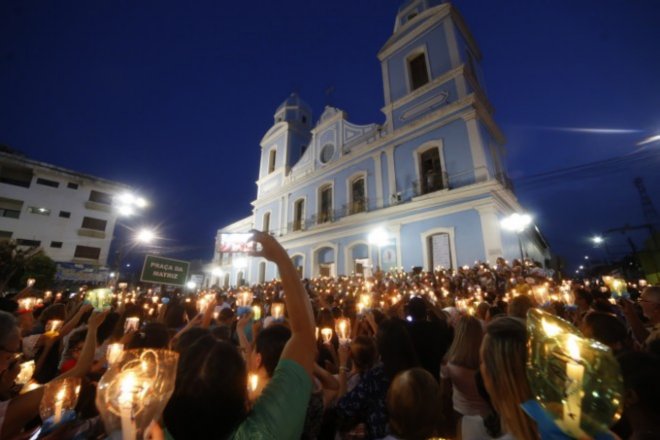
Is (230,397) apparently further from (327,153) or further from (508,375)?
(327,153)

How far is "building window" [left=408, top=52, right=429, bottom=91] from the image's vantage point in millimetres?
17438

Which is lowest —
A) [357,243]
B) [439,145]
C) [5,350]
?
[5,350]

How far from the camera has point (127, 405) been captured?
102 centimetres

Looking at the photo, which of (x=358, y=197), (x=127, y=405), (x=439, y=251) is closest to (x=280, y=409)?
(x=127, y=405)

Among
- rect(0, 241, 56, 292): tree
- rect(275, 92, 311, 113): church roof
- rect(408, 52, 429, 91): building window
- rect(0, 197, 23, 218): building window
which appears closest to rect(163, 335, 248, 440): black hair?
rect(408, 52, 429, 91): building window

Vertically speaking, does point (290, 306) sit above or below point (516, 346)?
above

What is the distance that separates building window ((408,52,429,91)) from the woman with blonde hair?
18.6 meters

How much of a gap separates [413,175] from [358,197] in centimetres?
404

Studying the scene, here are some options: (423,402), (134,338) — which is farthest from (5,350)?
(423,402)

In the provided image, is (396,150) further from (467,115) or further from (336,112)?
(336,112)

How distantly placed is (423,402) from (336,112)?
2226 centimetres

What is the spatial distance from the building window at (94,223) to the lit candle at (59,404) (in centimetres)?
3526

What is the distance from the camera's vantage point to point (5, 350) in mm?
1872

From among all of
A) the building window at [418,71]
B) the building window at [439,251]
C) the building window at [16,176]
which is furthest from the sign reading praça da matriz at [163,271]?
the building window at [16,176]
